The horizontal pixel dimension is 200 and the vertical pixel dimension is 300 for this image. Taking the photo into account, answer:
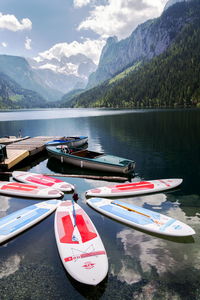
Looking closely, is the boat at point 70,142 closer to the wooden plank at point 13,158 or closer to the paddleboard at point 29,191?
the wooden plank at point 13,158

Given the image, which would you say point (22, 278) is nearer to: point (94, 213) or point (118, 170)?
point (94, 213)

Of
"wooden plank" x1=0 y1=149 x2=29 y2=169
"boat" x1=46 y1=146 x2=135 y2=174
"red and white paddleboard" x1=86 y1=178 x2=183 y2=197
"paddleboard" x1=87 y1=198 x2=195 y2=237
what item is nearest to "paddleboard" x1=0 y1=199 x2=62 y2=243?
"paddleboard" x1=87 y1=198 x2=195 y2=237

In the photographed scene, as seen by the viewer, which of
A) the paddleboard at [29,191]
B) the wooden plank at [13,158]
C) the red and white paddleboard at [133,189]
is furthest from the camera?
the wooden plank at [13,158]

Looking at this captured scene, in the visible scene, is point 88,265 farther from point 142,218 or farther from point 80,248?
point 142,218

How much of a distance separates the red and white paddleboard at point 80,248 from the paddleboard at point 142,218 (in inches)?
76.4

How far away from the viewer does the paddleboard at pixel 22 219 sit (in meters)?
11.0

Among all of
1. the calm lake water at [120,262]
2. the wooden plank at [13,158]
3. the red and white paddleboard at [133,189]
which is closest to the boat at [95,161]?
the wooden plank at [13,158]

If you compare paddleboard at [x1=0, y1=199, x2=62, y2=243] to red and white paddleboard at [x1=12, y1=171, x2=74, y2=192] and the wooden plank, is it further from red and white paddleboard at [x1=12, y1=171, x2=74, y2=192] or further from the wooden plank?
the wooden plank

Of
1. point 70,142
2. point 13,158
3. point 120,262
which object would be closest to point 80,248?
point 120,262

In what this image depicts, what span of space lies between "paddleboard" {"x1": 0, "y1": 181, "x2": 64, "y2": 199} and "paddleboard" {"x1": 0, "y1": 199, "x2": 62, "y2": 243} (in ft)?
5.94

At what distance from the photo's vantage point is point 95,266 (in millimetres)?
8266

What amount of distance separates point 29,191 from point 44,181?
8.61 ft

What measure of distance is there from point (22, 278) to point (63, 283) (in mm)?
1854

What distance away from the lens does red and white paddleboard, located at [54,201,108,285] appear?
7961 millimetres
